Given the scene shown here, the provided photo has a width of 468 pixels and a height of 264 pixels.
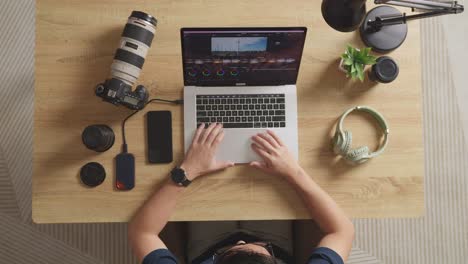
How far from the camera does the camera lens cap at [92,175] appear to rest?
117cm

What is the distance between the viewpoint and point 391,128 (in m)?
1.22

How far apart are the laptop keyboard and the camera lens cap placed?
320 millimetres

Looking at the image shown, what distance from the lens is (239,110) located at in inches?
47.3

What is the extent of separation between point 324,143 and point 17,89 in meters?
1.42

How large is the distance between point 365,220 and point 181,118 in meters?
1.05

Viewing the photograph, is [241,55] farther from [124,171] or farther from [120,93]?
[124,171]

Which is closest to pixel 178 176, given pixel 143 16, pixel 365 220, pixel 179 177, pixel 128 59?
pixel 179 177

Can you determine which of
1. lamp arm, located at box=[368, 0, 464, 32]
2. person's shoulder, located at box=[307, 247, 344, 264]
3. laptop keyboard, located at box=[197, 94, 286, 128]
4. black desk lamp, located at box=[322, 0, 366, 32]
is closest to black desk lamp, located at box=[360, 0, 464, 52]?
lamp arm, located at box=[368, 0, 464, 32]

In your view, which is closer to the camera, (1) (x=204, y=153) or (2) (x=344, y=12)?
(2) (x=344, y=12)

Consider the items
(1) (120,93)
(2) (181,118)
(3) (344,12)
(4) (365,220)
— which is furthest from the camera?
(4) (365,220)

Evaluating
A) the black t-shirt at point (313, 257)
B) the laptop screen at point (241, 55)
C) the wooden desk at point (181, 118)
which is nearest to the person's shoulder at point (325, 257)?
the black t-shirt at point (313, 257)

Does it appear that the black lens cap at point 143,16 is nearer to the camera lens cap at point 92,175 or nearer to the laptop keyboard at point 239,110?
the laptop keyboard at point 239,110

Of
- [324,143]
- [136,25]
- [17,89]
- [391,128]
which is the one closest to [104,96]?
[136,25]

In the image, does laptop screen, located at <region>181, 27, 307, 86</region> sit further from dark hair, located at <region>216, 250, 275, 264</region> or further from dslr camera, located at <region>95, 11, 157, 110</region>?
dark hair, located at <region>216, 250, 275, 264</region>
